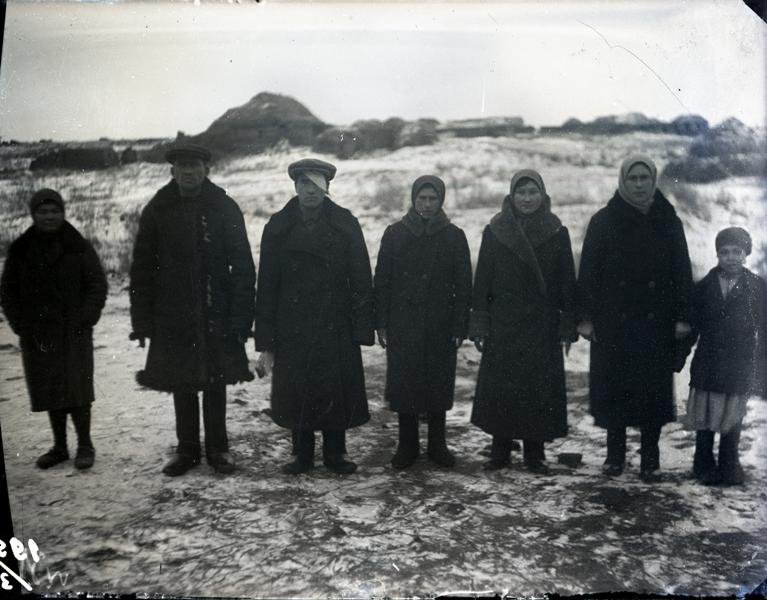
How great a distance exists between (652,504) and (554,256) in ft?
4.12

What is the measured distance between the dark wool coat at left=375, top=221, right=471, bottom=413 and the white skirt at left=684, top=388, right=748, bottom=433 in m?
1.16

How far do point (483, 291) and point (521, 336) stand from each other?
0.95 ft

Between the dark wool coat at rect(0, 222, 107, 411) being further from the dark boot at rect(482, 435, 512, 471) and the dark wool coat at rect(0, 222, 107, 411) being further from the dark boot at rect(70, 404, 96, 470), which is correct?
the dark boot at rect(482, 435, 512, 471)

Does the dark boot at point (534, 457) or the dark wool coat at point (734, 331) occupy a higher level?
the dark wool coat at point (734, 331)

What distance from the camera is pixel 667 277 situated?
322 centimetres

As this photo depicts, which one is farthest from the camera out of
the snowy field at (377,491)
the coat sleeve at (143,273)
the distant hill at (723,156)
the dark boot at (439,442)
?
the dark boot at (439,442)

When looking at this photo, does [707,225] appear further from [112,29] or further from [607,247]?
[112,29]

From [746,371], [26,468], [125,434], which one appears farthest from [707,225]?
[26,468]

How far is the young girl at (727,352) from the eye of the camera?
319cm

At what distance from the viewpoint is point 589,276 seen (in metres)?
3.26

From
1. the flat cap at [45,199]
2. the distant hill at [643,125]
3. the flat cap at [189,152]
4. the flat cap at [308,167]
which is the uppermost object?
the distant hill at [643,125]

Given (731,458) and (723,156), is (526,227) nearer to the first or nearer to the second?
(723,156)

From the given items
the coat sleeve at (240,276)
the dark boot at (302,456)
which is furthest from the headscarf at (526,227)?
the dark boot at (302,456)

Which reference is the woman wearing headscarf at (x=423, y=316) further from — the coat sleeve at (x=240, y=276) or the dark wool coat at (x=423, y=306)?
the coat sleeve at (x=240, y=276)
